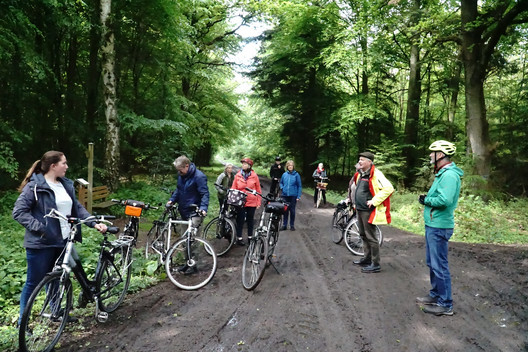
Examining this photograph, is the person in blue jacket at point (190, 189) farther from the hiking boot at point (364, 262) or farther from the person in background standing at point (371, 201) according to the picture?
the hiking boot at point (364, 262)

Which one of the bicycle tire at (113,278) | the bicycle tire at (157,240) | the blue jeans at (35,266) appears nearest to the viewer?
the blue jeans at (35,266)

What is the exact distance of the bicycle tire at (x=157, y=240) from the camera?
6.19 metres

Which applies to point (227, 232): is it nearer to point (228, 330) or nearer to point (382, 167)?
point (228, 330)

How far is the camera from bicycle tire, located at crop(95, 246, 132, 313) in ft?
13.5

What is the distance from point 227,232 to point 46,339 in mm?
4322

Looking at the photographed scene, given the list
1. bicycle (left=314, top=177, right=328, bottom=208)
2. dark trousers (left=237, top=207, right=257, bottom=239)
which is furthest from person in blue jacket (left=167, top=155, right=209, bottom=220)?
bicycle (left=314, top=177, right=328, bottom=208)

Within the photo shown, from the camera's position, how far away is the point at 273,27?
2330cm

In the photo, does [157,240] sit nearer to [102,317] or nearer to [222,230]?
[222,230]

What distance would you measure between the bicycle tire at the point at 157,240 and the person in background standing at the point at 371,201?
13.0 ft

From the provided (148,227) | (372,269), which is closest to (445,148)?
(372,269)

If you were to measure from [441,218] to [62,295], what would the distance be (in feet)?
16.1

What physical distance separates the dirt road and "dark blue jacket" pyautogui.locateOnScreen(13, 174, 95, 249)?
4.00 feet

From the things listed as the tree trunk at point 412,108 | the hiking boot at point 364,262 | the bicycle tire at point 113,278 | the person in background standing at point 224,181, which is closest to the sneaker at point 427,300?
the hiking boot at point 364,262

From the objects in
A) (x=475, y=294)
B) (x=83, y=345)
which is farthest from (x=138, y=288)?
(x=475, y=294)
